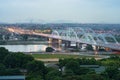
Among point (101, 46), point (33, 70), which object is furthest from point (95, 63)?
point (101, 46)

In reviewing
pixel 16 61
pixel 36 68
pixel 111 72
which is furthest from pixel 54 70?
pixel 16 61

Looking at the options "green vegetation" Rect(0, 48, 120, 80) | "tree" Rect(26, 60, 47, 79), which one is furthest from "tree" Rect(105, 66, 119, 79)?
"tree" Rect(26, 60, 47, 79)

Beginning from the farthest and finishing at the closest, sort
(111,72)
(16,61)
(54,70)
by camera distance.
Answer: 1. (16,61)
2. (111,72)
3. (54,70)

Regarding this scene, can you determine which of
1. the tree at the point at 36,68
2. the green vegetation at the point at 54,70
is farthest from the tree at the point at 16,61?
the tree at the point at 36,68

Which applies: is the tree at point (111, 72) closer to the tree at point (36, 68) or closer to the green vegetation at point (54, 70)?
the green vegetation at point (54, 70)

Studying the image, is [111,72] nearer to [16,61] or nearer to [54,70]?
[54,70]

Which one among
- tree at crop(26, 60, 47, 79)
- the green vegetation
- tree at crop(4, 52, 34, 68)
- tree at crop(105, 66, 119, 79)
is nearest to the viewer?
the green vegetation

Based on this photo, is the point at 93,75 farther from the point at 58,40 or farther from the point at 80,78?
the point at 58,40

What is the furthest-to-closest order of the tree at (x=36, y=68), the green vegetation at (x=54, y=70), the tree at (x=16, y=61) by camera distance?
the tree at (x=16, y=61)
the tree at (x=36, y=68)
the green vegetation at (x=54, y=70)

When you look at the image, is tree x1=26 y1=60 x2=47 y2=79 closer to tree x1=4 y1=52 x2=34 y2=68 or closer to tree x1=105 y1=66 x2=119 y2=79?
tree x1=4 y1=52 x2=34 y2=68

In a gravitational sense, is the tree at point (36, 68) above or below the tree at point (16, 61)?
above

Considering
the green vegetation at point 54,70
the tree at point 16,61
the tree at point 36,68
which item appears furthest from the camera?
the tree at point 16,61
